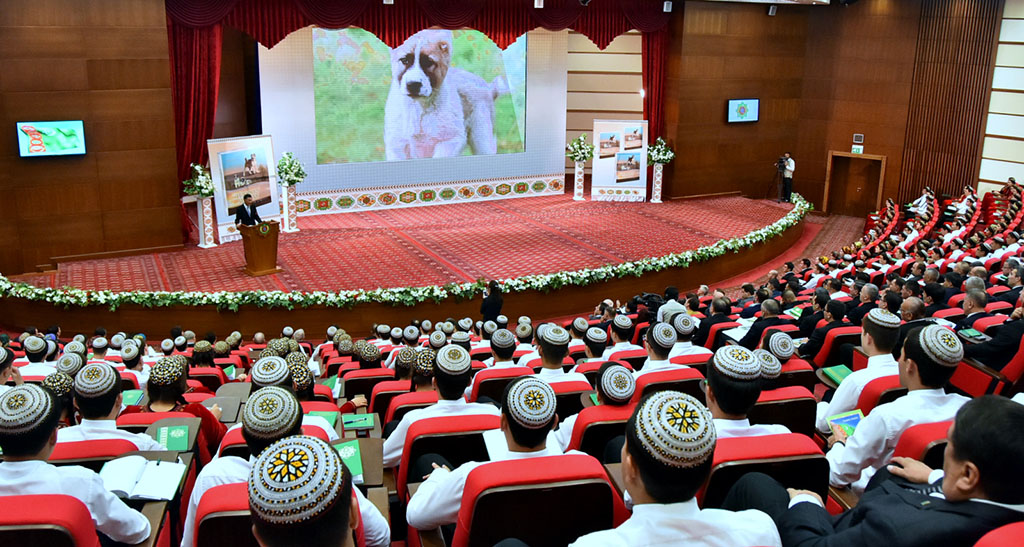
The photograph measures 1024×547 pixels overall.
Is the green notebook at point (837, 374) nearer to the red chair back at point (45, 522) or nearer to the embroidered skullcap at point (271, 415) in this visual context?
the embroidered skullcap at point (271, 415)

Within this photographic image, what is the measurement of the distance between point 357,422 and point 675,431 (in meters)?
2.12

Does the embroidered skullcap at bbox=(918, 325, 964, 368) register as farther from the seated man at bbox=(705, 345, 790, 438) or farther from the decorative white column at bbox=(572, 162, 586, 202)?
the decorative white column at bbox=(572, 162, 586, 202)

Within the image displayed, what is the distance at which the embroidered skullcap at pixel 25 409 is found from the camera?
244 cm

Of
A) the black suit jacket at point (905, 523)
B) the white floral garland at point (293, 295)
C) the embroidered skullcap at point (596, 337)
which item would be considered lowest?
the white floral garland at point (293, 295)

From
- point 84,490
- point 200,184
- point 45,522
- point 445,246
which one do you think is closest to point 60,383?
point 84,490

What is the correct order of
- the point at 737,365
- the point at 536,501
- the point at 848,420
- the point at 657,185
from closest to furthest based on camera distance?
the point at 536,501 < the point at 737,365 < the point at 848,420 < the point at 657,185

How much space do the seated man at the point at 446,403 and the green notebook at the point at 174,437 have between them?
784mm

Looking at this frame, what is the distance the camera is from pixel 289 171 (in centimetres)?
1284

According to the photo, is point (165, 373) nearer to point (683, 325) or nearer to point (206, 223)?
point (683, 325)

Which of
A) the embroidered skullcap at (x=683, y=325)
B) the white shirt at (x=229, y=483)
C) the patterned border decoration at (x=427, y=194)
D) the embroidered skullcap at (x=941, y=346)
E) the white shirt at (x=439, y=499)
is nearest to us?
the white shirt at (x=229, y=483)

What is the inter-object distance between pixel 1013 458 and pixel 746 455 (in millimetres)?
803

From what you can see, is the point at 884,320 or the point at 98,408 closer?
the point at 98,408

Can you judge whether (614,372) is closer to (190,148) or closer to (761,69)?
(190,148)

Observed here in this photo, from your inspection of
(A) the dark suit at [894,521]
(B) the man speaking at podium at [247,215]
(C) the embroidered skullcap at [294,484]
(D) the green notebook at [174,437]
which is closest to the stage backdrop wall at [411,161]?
(B) the man speaking at podium at [247,215]
